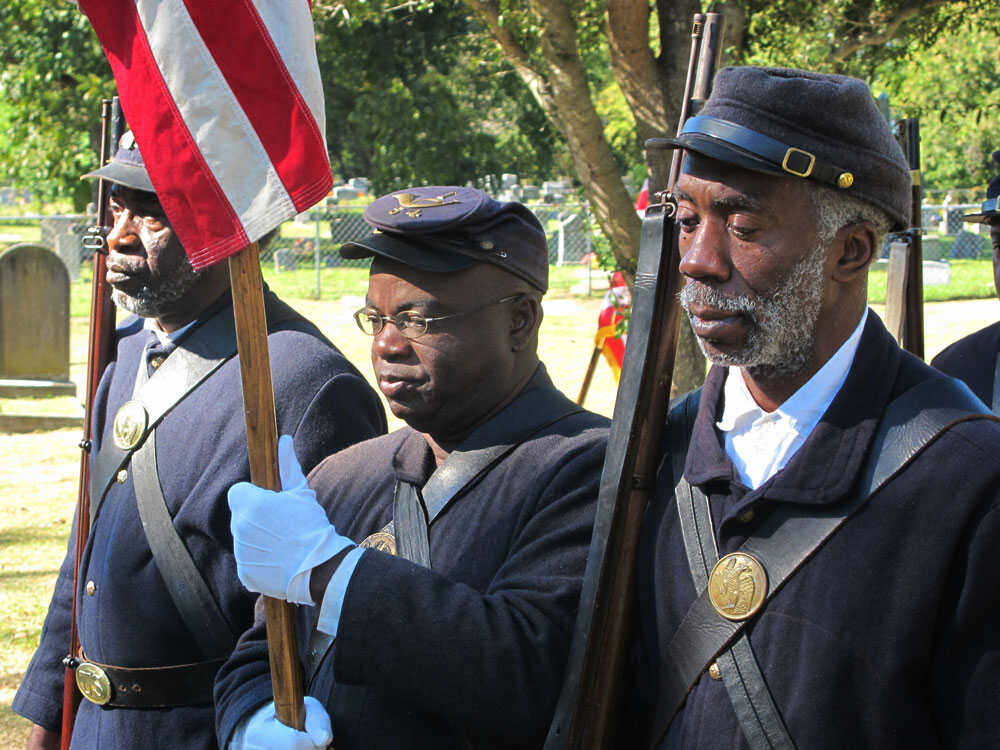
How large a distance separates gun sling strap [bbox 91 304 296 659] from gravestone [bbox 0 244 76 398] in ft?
30.9

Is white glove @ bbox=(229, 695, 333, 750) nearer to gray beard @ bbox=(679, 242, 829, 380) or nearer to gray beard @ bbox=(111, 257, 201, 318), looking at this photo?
gray beard @ bbox=(679, 242, 829, 380)

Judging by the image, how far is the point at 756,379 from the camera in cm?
211

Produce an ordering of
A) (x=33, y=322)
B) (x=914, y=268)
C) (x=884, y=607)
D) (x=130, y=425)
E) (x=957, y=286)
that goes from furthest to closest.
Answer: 1. (x=957, y=286)
2. (x=33, y=322)
3. (x=914, y=268)
4. (x=130, y=425)
5. (x=884, y=607)

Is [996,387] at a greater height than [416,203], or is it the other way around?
[416,203]

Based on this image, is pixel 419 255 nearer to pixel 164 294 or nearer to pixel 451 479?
pixel 451 479

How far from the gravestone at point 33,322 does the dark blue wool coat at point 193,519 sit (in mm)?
9562

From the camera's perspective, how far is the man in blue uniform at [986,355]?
397 centimetres

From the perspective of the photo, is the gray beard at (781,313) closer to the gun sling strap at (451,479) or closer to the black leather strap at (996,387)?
the gun sling strap at (451,479)

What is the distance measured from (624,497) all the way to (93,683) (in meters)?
1.65

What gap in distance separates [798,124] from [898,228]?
283mm

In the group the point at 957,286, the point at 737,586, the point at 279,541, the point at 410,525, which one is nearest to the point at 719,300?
the point at 737,586

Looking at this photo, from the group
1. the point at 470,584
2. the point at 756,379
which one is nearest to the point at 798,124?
the point at 756,379

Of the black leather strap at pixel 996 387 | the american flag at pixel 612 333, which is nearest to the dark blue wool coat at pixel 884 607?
the black leather strap at pixel 996 387

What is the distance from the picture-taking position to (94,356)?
3.63 metres
